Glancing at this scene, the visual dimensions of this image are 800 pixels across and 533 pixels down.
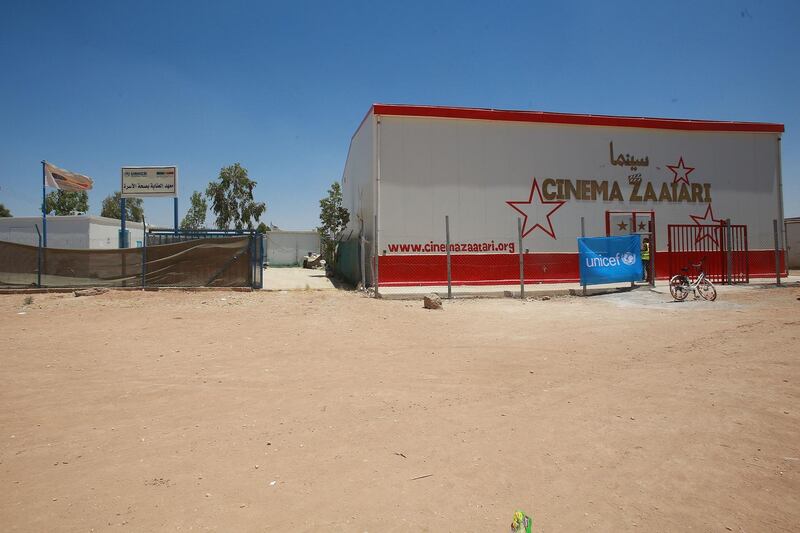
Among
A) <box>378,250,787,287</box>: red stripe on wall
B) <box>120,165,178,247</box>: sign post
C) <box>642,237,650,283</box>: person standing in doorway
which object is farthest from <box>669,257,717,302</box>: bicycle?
<box>120,165,178,247</box>: sign post

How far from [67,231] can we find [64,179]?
9285mm

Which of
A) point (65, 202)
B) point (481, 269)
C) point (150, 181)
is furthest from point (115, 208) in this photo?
point (481, 269)

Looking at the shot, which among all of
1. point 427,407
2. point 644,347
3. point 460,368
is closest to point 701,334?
point 644,347

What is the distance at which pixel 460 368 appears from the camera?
632cm

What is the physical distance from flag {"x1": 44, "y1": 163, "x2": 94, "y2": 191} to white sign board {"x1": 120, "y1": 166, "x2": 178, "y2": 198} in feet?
28.4

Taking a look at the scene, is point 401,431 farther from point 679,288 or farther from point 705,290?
point 705,290

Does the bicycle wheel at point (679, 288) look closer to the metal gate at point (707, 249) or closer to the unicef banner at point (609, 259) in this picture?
the unicef banner at point (609, 259)

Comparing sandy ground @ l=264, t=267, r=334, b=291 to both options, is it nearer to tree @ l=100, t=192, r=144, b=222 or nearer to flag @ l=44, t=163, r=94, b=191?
flag @ l=44, t=163, r=94, b=191

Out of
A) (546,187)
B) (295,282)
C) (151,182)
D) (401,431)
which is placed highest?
(151,182)

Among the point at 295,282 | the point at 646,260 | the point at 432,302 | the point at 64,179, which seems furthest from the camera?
the point at 64,179

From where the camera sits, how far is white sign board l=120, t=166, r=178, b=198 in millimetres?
20266

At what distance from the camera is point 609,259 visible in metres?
15.0

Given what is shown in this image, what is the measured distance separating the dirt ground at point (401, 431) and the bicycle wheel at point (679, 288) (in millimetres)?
4133

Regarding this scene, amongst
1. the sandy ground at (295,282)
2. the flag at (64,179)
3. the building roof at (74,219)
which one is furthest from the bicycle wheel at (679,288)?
the building roof at (74,219)
